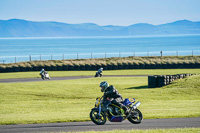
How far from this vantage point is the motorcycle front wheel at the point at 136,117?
626 inches

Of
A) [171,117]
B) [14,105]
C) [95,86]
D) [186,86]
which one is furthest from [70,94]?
[171,117]

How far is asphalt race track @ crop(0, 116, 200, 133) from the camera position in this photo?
15.6 metres

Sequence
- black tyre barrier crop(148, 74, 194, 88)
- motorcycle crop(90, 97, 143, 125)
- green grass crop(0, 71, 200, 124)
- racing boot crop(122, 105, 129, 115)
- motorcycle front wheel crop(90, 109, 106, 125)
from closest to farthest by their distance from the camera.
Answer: racing boot crop(122, 105, 129, 115), motorcycle crop(90, 97, 143, 125), motorcycle front wheel crop(90, 109, 106, 125), green grass crop(0, 71, 200, 124), black tyre barrier crop(148, 74, 194, 88)

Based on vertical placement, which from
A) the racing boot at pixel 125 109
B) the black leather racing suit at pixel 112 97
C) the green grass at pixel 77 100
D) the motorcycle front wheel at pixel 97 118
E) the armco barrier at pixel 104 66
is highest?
the armco barrier at pixel 104 66

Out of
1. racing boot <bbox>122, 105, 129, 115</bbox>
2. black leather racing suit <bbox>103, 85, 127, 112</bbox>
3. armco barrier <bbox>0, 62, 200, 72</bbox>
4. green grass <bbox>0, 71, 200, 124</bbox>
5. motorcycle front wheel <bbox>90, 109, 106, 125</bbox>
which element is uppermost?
armco barrier <bbox>0, 62, 200, 72</bbox>

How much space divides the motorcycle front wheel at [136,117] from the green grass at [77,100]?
9.53 feet

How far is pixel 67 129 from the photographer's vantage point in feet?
51.6

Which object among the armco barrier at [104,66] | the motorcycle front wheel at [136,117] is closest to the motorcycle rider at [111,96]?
the motorcycle front wheel at [136,117]

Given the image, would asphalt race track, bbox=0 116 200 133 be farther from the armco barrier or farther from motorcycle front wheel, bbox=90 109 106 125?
the armco barrier

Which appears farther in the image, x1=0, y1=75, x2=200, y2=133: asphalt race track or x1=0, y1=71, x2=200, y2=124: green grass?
x1=0, y1=71, x2=200, y2=124: green grass

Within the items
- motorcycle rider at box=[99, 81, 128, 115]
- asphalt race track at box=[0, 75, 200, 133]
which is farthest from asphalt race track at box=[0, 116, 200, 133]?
motorcycle rider at box=[99, 81, 128, 115]

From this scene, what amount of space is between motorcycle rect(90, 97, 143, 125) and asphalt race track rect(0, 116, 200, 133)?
0.94 ft

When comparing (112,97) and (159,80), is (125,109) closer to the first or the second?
(112,97)

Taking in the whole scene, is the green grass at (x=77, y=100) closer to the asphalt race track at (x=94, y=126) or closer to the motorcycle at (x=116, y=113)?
the asphalt race track at (x=94, y=126)
